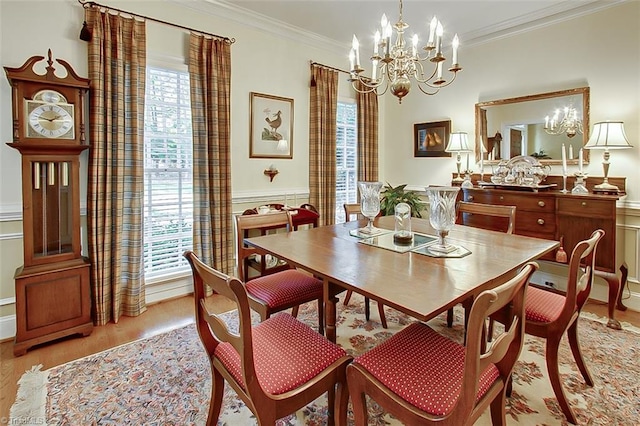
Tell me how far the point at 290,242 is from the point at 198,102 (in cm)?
186

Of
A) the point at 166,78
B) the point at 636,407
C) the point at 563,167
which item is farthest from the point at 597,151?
the point at 166,78

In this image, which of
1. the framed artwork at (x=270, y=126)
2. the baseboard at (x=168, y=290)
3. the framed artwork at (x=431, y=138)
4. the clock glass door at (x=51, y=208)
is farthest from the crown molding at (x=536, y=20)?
the clock glass door at (x=51, y=208)

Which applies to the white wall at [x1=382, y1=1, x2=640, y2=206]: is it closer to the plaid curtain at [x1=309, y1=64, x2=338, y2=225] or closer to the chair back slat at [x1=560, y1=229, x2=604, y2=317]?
the plaid curtain at [x1=309, y1=64, x2=338, y2=225]

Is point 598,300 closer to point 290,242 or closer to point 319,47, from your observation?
point 290,242

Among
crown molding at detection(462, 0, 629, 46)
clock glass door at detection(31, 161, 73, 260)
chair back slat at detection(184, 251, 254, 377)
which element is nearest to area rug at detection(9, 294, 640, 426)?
chair back slat at detection(184, 251, 254, 377)

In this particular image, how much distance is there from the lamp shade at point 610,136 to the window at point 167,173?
3.67 m

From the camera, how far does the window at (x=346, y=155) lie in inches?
179

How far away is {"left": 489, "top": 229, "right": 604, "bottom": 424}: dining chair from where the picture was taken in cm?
161

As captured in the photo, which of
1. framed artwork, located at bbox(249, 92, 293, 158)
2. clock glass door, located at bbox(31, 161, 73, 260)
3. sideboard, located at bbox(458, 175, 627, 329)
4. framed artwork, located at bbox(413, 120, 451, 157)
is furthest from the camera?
framed artwork, located at bbox(413, 120, 451, 157)

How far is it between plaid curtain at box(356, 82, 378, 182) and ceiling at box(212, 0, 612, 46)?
0.92 m

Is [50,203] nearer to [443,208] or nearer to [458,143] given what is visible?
[443,208]

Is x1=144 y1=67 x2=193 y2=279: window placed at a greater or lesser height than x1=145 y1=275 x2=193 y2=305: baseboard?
greater

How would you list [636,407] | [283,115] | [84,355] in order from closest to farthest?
[636,407]
[84,355]
[283,115]

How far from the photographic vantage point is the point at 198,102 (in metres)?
3.10
